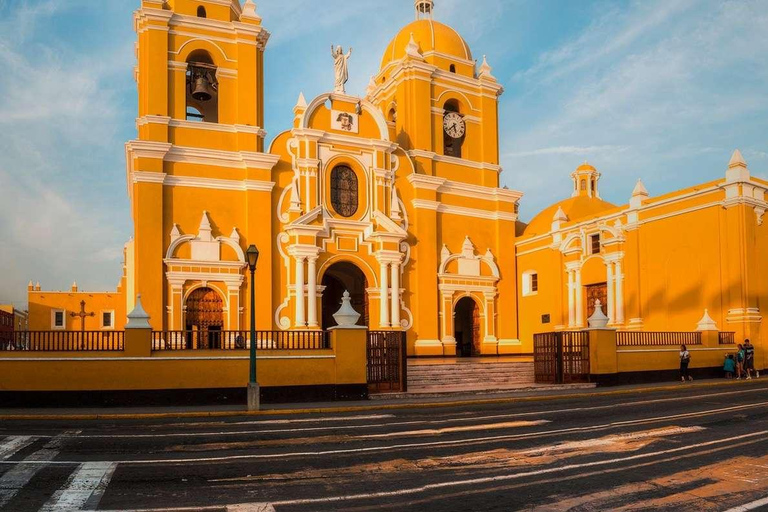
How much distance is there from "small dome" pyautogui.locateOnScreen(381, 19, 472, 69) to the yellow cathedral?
0.36 ft

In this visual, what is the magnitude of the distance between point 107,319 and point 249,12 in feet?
116

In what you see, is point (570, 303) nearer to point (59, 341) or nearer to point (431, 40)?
point (431, 40)

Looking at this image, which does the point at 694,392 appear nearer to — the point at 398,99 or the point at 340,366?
the point at 340,366

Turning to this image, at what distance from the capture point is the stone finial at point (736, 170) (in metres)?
24.1

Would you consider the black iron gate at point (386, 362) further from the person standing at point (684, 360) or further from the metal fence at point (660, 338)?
the person standing at point (684, 360)

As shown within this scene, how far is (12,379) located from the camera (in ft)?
52.7

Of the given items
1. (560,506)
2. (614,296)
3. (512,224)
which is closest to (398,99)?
(512,224)

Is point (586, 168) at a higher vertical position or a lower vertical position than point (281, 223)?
higher

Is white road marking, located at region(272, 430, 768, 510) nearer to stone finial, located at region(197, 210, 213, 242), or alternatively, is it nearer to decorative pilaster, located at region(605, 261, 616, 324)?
decorative pilaster, located at region(605, 261, 616, 324)

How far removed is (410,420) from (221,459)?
512 centimetres

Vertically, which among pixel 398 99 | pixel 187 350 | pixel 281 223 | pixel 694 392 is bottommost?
pixel 694 392

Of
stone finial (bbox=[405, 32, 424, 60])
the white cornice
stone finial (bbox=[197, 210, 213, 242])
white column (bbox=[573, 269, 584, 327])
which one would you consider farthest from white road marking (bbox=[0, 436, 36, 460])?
stone finial (bbox=[405, 32, 424, 60])

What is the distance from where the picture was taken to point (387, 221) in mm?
28500

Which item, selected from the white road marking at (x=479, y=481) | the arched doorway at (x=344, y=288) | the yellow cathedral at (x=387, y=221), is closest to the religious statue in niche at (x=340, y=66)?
the yellow cathedral at (x=387, y=221)
